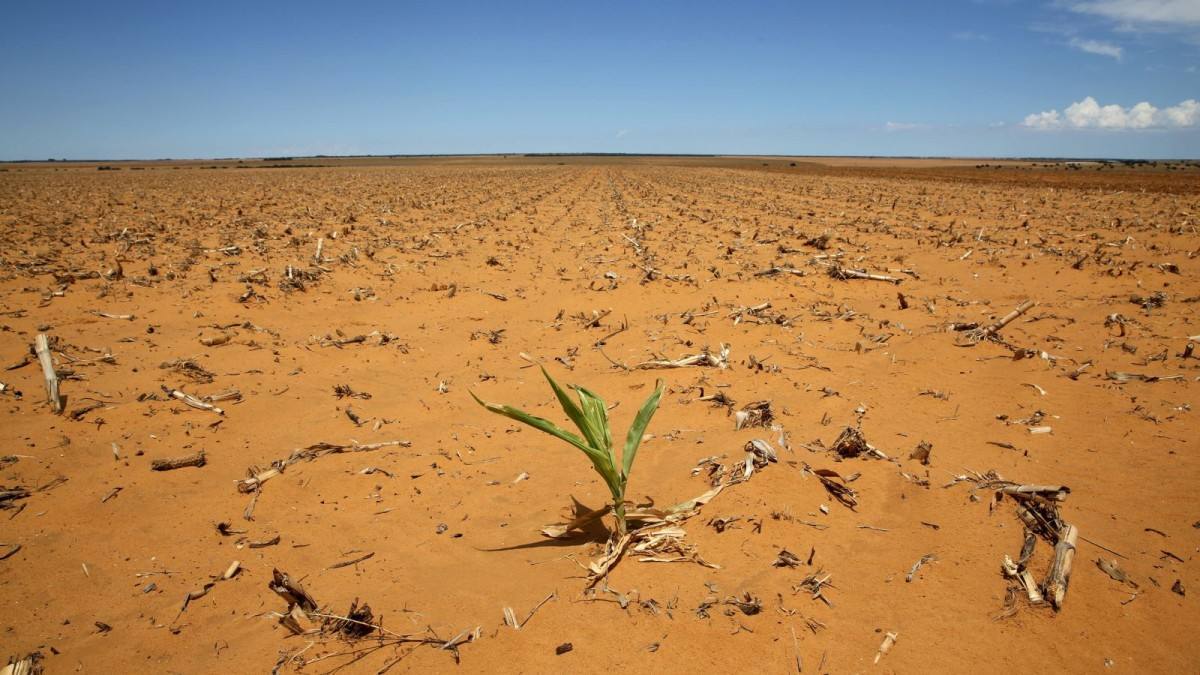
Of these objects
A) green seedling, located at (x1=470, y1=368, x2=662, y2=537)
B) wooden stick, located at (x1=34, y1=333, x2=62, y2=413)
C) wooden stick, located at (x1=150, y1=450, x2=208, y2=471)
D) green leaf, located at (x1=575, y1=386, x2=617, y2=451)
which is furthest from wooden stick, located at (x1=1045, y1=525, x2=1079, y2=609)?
wooden stick, located at (x1=34, y1=333, x2=62, y2=413)

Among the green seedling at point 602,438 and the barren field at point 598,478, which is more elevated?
the green seedling at point 602,438

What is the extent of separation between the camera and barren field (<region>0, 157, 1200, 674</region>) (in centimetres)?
248

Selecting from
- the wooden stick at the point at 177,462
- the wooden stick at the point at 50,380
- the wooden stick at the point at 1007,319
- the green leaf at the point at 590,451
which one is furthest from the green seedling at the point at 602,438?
the wooden stick at the point at 1007,319

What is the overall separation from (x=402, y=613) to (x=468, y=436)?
1.95 metres

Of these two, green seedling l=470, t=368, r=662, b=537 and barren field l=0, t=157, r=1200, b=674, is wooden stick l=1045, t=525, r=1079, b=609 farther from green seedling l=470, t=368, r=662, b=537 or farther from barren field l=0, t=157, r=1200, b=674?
green seedling l=470, t=368, r=662, b=537

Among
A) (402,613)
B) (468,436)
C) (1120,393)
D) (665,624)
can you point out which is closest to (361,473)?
(468,436)

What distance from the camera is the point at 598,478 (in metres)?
3.92

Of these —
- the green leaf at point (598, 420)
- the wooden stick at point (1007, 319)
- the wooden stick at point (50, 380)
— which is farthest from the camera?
the wooden stick at point (1007, 319)

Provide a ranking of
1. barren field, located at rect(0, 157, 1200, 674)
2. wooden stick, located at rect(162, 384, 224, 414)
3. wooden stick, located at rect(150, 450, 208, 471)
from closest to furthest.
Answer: barren field, located at rect(0, 157, 1200, 674) → wooden stick, located at rect(150, 450, 208, 471) → wooden stick, located at rect(162, 384, 224, 414)

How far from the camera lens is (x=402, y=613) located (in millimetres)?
2676

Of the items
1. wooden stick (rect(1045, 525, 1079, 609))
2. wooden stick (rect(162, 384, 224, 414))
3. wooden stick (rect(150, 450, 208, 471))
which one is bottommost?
wooden stick (rect(150, 450, 208, 471))

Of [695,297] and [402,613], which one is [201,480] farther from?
[695,297]

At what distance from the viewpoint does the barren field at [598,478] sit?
248 centimetres

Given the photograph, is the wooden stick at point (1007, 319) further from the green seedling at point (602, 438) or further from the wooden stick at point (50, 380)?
the wooden stick at point (50, 380)
